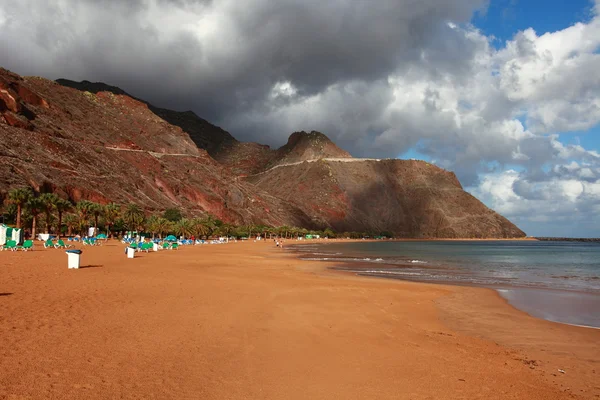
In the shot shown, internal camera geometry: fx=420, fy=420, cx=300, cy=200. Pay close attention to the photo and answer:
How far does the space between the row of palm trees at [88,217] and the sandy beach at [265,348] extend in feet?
125

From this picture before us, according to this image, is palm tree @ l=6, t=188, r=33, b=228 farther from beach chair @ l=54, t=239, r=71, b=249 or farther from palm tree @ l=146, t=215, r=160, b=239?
palm tree @ l=146, t=215, r=160, b=239

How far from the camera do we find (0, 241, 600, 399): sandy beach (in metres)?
6.42

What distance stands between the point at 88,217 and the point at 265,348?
63.5 metres

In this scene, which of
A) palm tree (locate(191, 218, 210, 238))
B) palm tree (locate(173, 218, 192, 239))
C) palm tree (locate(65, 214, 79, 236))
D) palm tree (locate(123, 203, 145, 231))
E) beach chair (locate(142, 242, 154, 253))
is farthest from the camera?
palm tree (locate(191, 218, 210, 238))

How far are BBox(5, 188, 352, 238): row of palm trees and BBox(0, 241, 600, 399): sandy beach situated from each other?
125 ft

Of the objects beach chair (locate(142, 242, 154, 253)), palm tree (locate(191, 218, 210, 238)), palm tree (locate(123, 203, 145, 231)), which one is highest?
palm tree (locate(123, 203, 145, 231))

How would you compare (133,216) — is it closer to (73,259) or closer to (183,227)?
(183,227)

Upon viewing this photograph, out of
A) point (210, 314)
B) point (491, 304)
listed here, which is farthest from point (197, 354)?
point (491, 304)

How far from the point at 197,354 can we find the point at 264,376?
1550 millimetres

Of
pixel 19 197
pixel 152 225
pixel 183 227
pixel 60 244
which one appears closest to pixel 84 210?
pixel 152 225

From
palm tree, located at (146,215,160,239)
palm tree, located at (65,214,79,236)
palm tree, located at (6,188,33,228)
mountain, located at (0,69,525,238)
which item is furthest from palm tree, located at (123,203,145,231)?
palm tree, located at (6,188,33,228)

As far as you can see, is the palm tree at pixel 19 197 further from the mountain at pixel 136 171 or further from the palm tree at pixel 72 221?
the mountain at pixel 136 171

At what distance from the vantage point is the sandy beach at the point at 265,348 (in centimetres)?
642

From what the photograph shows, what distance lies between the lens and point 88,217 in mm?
63906
